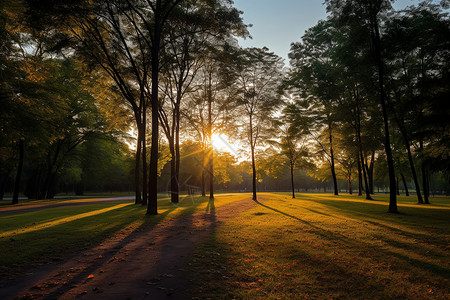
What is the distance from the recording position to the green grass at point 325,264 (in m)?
4.32

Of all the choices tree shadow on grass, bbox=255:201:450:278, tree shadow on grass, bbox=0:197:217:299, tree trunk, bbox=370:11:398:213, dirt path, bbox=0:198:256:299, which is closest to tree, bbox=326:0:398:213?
tree trunk, bbox=370:11:398:213

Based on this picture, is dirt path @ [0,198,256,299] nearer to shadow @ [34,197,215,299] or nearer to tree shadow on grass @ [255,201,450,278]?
shadow @ [34,197,215,299]

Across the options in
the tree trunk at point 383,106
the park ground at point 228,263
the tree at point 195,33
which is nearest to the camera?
the park ground at point 228,263

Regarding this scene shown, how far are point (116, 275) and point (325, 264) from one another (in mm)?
5088

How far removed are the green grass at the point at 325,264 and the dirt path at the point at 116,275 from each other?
54cm

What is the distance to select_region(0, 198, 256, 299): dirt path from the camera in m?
4.10

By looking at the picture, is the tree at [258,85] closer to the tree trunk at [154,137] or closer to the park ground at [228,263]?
the tree trunk at [154,137]

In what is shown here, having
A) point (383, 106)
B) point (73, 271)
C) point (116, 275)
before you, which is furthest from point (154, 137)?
→ point (383, 106)

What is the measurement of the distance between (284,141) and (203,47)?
2190cm

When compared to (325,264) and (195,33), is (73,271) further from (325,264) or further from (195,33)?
(195,33)

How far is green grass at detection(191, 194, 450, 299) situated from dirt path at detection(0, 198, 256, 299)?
538 mm

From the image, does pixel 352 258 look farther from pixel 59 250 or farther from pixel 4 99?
pixel 4 99

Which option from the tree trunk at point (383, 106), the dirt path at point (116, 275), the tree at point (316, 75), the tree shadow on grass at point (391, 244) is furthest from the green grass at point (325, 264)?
the tree at point (316, 75)

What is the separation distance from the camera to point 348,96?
2800cm
